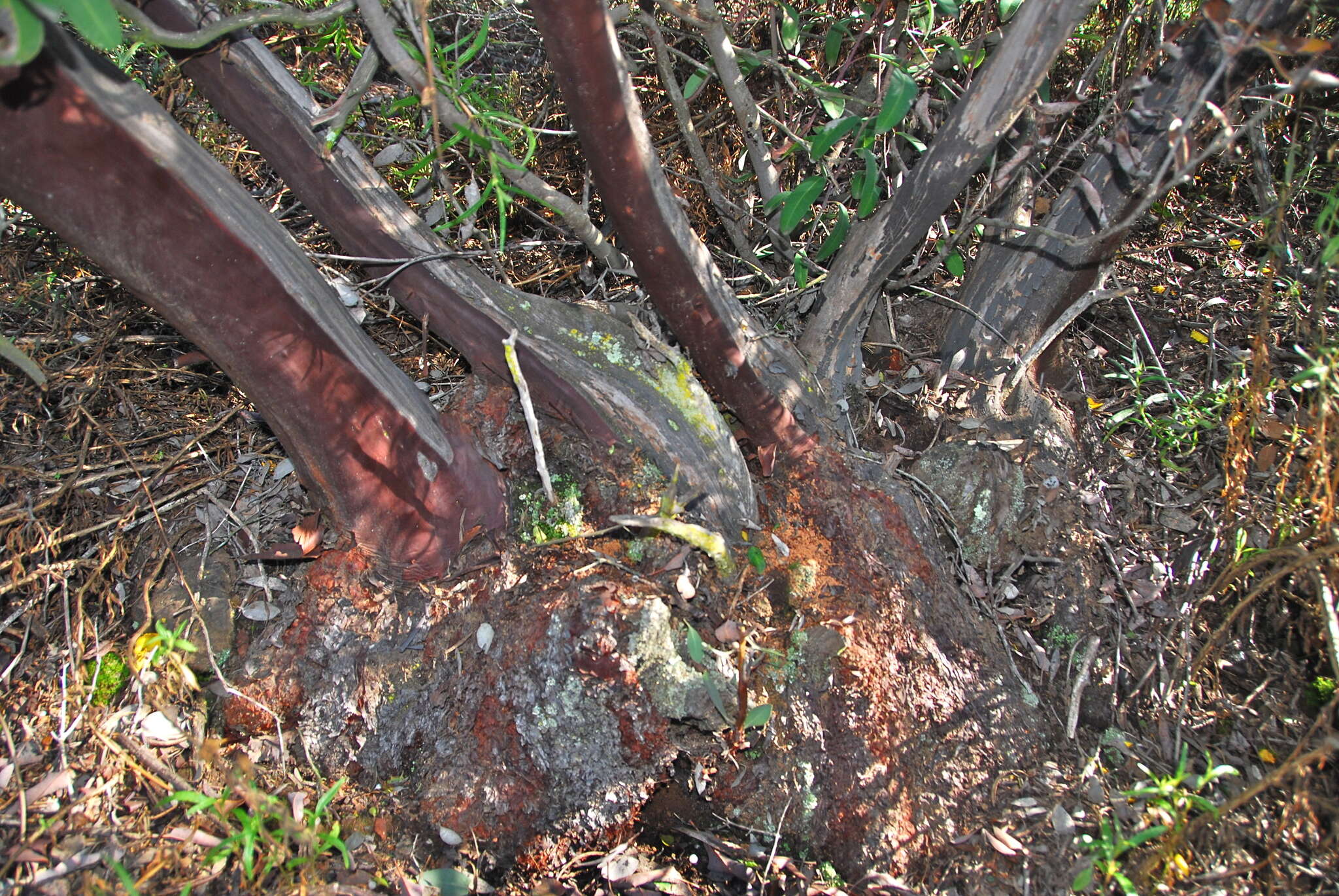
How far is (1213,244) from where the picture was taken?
2.73 meters

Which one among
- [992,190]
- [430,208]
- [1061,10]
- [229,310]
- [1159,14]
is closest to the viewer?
[229,310]

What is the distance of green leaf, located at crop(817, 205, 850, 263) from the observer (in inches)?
85.2

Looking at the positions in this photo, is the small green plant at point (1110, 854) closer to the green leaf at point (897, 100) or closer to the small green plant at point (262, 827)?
the small green plant at point (262, 827)

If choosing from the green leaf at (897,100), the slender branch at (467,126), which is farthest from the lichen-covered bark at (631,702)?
the green leaf at (897,100)

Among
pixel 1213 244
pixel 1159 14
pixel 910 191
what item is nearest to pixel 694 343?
pixel 910 191

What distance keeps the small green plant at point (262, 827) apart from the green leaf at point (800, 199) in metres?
1.84

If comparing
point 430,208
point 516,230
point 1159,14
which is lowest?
point 1159,14

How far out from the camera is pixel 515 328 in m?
1.89

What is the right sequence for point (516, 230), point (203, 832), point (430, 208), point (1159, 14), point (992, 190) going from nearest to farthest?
point (203, 832)
point (1159, 14)
point (992, 190)
point (430, 208)
point (516, 230)

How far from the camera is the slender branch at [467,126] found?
1.53m

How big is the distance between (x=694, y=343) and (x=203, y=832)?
1581 mm

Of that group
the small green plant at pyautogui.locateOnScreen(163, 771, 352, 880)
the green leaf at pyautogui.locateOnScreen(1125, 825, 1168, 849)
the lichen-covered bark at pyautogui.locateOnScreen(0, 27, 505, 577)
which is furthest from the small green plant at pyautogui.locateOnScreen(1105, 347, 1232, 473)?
the small green plant at pyautogui.locateOnScreen(163, 771, 352, 880)

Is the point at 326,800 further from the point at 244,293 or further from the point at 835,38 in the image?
the point at 835,38

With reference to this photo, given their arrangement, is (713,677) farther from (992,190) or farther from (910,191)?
(992,190)
